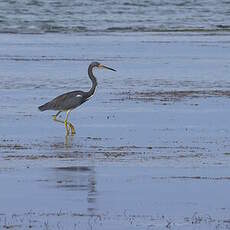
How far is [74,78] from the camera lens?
92.2 ft

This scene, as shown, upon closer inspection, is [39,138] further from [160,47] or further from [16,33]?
[16,33]

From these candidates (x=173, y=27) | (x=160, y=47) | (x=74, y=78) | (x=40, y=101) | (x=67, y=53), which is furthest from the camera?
(x=173, y=27)

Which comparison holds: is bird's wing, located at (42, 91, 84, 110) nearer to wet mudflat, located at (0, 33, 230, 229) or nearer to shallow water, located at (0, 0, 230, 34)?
wet mudflat, located at (0, 33, 230, 229)

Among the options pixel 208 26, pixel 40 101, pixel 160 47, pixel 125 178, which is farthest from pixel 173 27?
pixel 125 178

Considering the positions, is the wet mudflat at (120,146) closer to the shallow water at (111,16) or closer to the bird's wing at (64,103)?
the bird's wing at (64,103)

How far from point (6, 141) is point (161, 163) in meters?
3.14

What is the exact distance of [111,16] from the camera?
61031mm

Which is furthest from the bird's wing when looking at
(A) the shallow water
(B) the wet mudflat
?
(A) the shallow water

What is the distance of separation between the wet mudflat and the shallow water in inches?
642

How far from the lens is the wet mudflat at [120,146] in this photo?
1221 cm

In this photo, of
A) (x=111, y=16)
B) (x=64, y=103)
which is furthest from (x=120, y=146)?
(x=111, y=16)

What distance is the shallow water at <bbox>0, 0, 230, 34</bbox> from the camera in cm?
5037

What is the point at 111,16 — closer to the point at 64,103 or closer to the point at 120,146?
the point at 64,103

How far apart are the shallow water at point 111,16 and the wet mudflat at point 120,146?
16.3 metres
